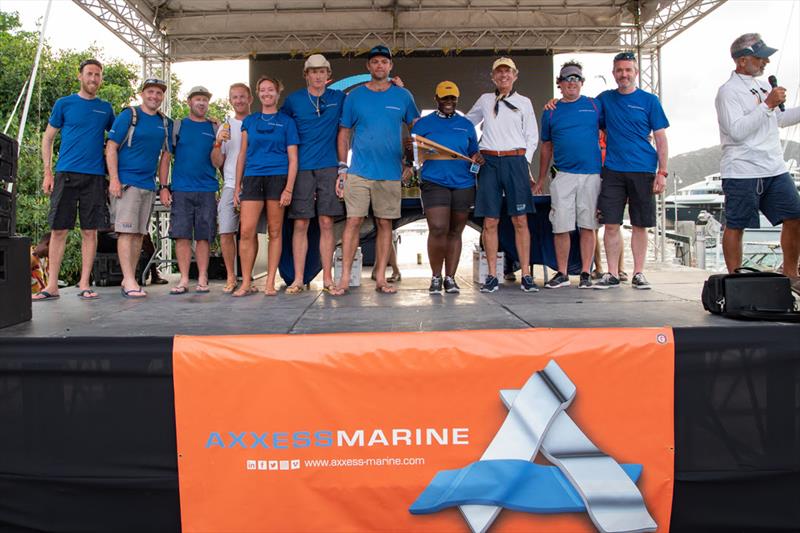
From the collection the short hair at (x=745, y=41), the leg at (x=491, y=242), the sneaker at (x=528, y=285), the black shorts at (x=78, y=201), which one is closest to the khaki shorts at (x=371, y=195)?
the leg at (x=491, y=242)

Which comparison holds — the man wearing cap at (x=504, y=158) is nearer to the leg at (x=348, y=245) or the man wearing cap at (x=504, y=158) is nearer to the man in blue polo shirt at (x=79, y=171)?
the leg at (x=348, y=245)

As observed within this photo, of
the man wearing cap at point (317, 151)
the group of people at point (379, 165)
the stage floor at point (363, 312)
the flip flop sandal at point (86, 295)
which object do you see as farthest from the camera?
the man wearing cap at point (317, 151)

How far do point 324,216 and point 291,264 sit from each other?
0.90 m

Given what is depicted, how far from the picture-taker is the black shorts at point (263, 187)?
3885 mm

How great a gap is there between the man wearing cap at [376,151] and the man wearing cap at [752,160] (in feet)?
6.23

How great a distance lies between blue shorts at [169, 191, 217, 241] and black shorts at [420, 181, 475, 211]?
5.01ft

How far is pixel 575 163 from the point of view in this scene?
4.03 m

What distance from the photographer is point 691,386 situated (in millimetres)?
2029

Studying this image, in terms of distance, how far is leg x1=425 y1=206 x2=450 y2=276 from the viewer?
12.6ft

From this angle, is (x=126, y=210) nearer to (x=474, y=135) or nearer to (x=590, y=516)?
(x=474, y=135)

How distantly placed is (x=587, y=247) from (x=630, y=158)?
64cm

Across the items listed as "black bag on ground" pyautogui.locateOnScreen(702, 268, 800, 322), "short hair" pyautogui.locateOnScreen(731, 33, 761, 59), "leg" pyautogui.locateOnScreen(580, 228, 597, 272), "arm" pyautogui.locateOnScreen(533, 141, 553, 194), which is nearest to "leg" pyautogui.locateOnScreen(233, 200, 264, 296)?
"arm" pyautogui.locateOnScreen(533, 141, 553, 194)

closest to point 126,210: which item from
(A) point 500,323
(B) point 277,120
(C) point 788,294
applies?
(B) point 277,120

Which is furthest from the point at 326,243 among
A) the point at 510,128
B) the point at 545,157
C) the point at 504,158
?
the point at 545,157
